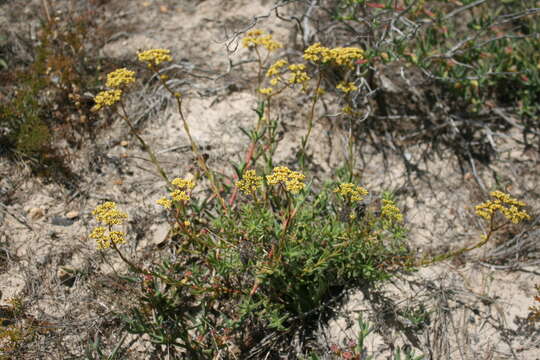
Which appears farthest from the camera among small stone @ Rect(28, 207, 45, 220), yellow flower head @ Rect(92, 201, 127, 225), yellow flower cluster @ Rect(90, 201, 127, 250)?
small stone @ Rect(28, 207, 45, 220)

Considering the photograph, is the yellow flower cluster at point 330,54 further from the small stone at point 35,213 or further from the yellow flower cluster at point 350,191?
the small stone at point 35,213

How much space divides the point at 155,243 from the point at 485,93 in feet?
12.7

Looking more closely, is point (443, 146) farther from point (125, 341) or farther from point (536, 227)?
point (125, 341)

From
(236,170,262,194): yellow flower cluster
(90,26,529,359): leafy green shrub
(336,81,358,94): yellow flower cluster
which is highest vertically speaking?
(336,81,358,94): yellow flower cluster

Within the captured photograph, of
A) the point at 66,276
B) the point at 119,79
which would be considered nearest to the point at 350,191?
the point at 119,79

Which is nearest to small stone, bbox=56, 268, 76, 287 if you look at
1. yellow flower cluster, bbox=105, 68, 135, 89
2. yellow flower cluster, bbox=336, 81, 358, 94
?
yellow flower cluster, bbox=105, 68, 135, 89

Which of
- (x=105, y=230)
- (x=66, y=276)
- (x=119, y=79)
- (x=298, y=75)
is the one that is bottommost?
(x=66, y=276)

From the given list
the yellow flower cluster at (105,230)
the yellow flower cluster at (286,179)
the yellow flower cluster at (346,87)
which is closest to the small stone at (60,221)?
the yellow flower cluster at (105,230)

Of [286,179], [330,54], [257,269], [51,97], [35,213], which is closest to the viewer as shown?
[286,179]

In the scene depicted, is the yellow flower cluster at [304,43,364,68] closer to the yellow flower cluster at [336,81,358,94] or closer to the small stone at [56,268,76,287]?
the yellow flower cluster at [336,81,358,94]

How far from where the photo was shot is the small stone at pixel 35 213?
358cm

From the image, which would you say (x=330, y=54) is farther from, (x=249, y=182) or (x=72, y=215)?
(x=72, y=215)

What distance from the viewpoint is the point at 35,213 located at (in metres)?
3.59

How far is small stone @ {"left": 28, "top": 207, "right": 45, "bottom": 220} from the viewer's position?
11.7ft
